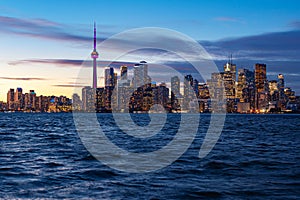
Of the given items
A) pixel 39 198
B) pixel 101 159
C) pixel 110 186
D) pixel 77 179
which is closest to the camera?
pixel 39 198

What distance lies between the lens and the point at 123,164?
30.4m

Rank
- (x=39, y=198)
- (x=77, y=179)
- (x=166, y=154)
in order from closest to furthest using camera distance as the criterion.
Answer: (x=39, y=198) < (x=77, y=179) < (x=166, y=154)

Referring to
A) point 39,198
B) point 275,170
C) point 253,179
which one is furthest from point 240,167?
point 39,198

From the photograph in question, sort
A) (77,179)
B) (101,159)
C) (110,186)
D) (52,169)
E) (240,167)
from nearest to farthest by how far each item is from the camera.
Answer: (110,186) → (77,179) → (52,169) → (240,167) → (101,159)

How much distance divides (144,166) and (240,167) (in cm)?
686

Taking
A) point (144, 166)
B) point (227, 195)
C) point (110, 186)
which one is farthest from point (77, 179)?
point (227, 195)

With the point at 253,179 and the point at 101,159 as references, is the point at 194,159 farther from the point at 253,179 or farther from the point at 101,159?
the point at 253,179

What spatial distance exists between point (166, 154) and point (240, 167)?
9755 mm

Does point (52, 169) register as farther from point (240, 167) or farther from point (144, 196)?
point (240, 167)

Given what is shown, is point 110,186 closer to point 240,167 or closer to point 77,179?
point 77,179

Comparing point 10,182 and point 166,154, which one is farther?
point 166,154

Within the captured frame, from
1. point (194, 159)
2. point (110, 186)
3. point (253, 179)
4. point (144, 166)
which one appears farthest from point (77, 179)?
point (194, 159)

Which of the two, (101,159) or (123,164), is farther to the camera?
(101,159)

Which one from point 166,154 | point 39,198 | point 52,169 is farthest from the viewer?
point 166,154
